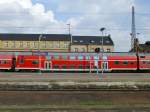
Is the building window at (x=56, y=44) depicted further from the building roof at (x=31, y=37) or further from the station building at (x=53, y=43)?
the building roof at (x=31, y=37)

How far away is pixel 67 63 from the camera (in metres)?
71.9

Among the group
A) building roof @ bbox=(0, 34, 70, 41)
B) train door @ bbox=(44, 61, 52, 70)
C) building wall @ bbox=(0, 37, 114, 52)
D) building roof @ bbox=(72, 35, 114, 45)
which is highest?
building roof @ bbox=(0, 34, 70, 41)

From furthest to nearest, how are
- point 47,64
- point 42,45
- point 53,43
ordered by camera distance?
point 53,43 → point 42,45 → point 47,64

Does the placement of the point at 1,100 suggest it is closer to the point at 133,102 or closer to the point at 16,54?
the point at 133,102

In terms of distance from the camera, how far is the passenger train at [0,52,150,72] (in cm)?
7144

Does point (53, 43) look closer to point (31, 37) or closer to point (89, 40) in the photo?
point (31, 37)

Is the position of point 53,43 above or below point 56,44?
above

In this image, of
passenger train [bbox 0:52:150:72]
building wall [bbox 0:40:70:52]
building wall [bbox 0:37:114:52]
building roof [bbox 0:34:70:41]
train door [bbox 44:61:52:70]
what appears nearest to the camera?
A: passenger train [bbox 0:52:150:72]

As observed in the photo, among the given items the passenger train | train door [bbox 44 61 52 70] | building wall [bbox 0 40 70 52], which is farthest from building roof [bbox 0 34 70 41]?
→ train door [bbox 44 61 52 70]

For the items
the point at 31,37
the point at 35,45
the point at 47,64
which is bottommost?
the point at 47,64

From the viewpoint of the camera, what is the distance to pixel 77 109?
1873cm

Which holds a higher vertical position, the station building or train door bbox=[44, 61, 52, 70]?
the station building

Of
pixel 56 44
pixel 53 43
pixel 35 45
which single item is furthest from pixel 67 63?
pixel 56 44

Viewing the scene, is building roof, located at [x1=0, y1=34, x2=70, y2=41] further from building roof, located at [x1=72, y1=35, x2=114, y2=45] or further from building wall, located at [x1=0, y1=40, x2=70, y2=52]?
building roof, located at [x1=72, y1=35, x2=114, y2=45]
